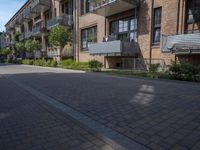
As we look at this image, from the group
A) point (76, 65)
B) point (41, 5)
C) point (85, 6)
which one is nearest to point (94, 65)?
point (76, 65)

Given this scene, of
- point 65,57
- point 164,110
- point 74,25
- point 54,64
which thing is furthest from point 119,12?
point 164,110

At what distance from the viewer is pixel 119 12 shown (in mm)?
18016

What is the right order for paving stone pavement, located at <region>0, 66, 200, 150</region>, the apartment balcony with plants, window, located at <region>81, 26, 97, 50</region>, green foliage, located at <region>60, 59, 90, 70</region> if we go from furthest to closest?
1. window, located at <region>81, 26, 97, 50</region>
2. green foliage, located at <region>60, 59, 90, 70</region>
3. the apartment balcony with plants
4. paving stone pavement, located at <region>0, 66, 200, 150</region>

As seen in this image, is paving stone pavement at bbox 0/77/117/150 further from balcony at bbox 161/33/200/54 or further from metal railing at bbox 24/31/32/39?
metal railing at bbox 24/31/32/39

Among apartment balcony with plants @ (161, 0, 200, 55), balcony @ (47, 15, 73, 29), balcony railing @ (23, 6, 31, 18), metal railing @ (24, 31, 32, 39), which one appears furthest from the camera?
metal railing @ (24, 31, 32, 39)

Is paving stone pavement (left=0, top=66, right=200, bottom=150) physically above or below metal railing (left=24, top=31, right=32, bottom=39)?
below

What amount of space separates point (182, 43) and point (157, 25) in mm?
3823

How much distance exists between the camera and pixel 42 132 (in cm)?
337

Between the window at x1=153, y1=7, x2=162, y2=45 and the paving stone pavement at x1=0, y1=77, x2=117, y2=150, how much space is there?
12466 mm

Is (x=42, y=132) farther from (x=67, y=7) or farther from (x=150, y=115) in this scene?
(x=67, y=7)

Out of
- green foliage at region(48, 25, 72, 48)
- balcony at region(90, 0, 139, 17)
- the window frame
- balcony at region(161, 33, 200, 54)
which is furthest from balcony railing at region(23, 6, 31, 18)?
balcony at region(161, 33, 200, 54)

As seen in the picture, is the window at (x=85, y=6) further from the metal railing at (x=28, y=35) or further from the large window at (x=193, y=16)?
the metal railing at (x=28, y=35)

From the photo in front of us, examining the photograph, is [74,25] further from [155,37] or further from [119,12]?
[155,37]

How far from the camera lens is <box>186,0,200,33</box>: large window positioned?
1245 cm
